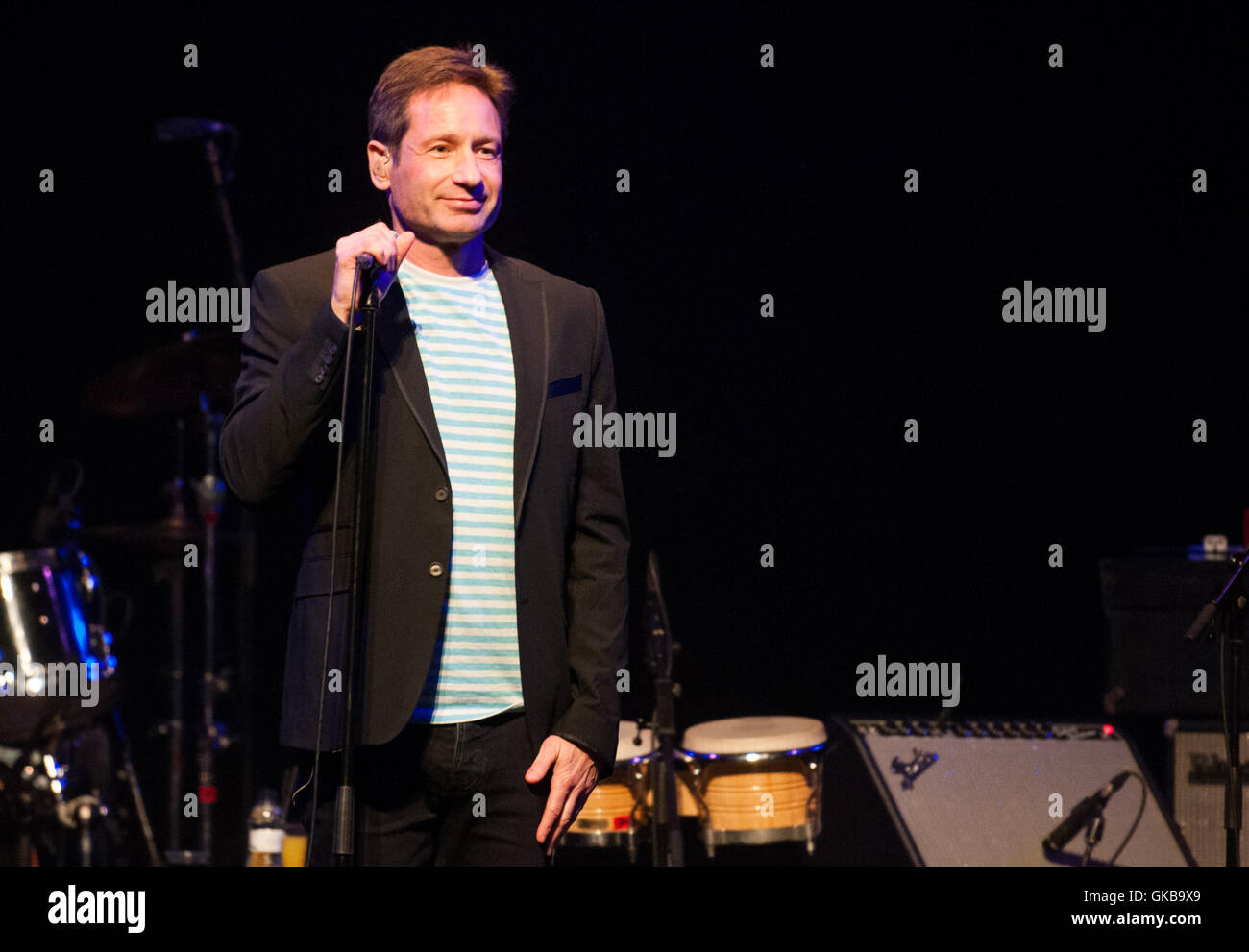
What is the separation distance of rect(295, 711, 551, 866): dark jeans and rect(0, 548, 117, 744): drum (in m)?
2.82

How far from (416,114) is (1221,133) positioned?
4064 millimetres

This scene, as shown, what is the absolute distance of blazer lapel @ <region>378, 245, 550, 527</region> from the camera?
2188mm

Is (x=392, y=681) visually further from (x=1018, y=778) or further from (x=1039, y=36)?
(x=1039, y=36)

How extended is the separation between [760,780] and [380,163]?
304 centimetres

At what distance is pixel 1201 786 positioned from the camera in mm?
4707

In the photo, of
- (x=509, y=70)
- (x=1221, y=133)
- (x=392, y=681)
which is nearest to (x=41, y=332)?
(x=509, y=70)

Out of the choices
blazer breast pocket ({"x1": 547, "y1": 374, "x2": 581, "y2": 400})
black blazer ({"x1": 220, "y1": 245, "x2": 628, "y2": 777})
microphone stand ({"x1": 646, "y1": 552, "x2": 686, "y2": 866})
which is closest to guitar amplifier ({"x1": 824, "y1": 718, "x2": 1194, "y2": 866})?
microphone stand ({"x1": 646, "y1": 552, "x2": 686, "y2": 866})

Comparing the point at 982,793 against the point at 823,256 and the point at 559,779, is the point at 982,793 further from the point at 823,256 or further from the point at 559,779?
the point at 559,779

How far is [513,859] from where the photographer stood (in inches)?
83.7

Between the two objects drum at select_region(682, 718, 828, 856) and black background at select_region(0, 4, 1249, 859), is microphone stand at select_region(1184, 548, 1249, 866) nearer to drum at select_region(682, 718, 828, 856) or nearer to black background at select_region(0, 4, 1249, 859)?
drum at select_region(682, 718, 828, 856)

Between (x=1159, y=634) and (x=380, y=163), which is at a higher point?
(x=380, y=163)

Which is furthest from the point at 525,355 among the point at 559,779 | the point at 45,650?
the point at 45,650

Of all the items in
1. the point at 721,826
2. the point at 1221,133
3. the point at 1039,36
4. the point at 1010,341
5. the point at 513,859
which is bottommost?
the point at 721,826
